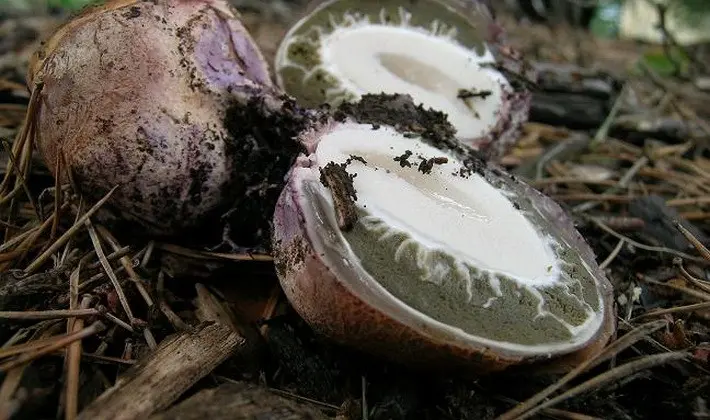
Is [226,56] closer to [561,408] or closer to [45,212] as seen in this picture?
[45,212]

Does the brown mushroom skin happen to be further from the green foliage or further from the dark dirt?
the green foliage

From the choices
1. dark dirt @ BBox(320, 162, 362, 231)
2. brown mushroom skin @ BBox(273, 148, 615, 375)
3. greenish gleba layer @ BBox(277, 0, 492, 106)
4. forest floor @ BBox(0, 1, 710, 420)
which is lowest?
forest floor @ BBox(0, 1, 710, 420)

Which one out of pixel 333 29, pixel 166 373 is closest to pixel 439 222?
pixel 166 373

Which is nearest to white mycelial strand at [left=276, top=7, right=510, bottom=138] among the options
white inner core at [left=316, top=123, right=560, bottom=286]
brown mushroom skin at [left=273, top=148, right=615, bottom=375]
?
white inner core at [left=316, top=123, right=560, bottom=286]

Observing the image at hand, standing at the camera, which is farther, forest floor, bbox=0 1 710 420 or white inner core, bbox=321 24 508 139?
white inner core, bbox=321 24 508 139

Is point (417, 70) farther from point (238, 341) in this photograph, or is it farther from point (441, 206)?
point (238, 341)

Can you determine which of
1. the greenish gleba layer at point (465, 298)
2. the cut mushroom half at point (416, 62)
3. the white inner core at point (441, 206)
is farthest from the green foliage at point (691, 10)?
the greenish gleba layer at point (465, 298)

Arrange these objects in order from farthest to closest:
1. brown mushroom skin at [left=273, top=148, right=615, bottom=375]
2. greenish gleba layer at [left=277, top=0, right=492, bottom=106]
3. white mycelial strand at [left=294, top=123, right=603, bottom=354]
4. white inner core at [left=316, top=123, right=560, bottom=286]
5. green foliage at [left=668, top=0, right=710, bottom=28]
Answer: green foliage at [left=668, top=0, right=710, bottom=28] < greenish gleba layer at [left=277, top=0, right=492, bottom=106] < white inner core at [left=316, top=123, right=560, bottom=286] < white mycelial strand at [left=294, top=123, right=603, bottom=354] < brown mushroom skin at [left=273, top=148, right=615, bottom=375]

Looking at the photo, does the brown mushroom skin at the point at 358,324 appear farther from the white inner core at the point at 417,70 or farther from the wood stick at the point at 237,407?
the white inner core at the point at 417,70
